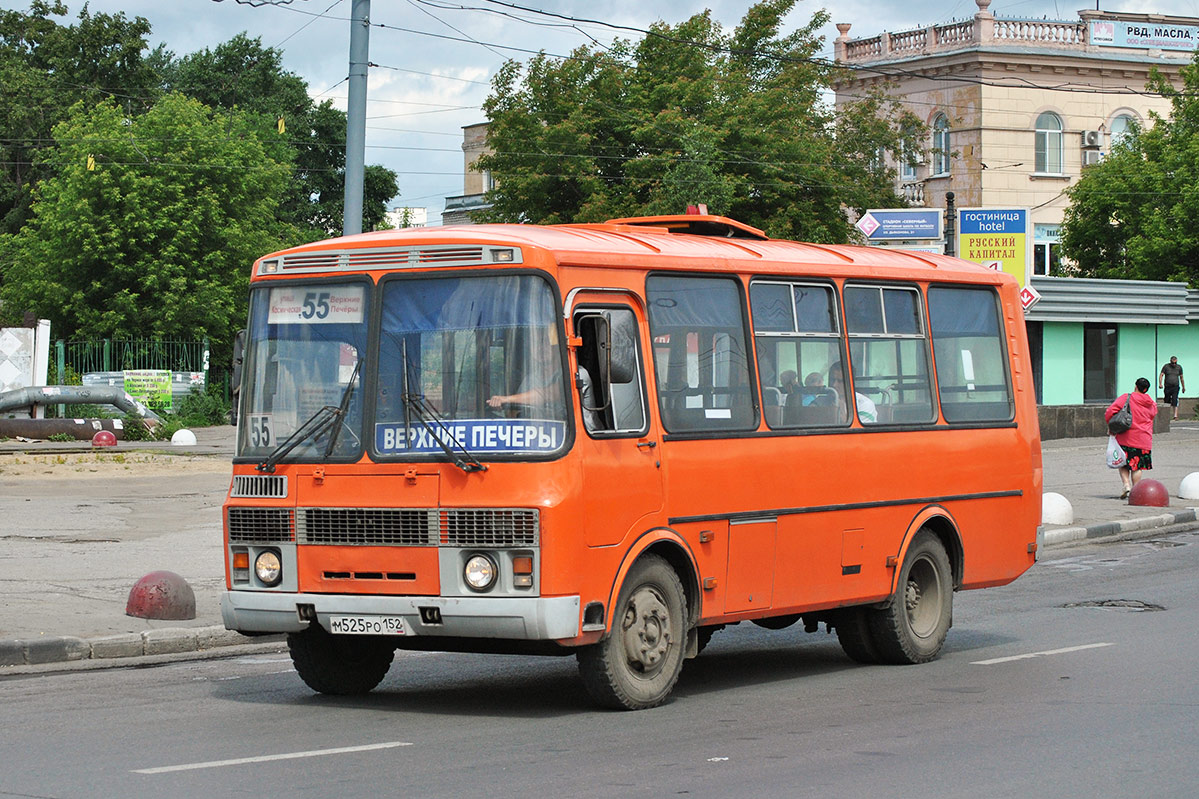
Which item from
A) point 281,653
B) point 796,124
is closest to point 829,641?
point 281,653

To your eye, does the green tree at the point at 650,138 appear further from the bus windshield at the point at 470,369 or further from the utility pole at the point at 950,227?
the bus windshield at the point at 470,369

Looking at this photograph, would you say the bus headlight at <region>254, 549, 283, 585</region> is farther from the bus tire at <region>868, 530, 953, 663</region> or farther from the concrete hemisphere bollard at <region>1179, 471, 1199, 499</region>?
the concrete hemisphere bollard at <region>1179, 471, 1199, 499</region>

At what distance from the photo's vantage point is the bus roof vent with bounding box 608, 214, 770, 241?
37.9 feet

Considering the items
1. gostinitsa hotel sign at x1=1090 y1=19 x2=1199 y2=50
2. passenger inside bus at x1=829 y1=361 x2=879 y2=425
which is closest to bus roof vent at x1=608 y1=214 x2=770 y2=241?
passenger inside bus at x1=829 y1=361 x2=879 y2=425

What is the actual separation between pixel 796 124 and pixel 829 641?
3747cm

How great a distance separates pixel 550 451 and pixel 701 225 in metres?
3.28

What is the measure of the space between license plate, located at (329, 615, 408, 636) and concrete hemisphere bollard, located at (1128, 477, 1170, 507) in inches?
699

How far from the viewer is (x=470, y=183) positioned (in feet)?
275

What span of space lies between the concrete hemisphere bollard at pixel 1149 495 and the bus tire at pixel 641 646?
16339mm

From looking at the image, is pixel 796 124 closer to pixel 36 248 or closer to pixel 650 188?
pixel 650 188

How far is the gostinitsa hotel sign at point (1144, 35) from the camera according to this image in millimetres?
59156

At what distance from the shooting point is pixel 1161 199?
179 feet

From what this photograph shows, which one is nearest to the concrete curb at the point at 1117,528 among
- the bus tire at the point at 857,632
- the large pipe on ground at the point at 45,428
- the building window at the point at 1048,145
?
the bus tire at the point at 857,632

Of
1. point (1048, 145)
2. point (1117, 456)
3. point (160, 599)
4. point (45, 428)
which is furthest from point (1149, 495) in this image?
point (1048, 145)
